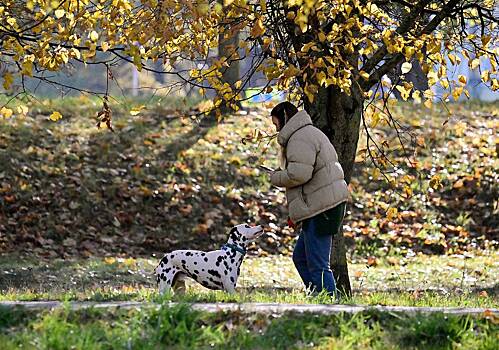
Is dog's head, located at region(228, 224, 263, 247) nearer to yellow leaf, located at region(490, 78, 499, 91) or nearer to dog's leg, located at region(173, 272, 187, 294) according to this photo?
dog's leg, located at region(173, 272, 187, 294)

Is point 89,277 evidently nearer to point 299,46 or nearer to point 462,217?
point 299,46

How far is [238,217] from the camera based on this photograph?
15242mm

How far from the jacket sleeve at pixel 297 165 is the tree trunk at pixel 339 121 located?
1831 mm

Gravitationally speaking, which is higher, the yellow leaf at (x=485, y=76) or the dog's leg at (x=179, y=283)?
the yellow leaf at (x=485, y=76)

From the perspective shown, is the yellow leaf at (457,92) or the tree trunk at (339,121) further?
the tree trunk at (339,121)

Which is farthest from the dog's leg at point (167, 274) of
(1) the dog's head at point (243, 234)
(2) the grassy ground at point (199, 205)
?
(2) the grassy ground at point (199, 205)

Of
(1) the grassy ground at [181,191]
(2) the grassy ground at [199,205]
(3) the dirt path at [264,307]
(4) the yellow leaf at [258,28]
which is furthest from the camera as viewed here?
(1) the grassy ground at [181,191]

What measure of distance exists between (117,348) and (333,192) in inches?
113

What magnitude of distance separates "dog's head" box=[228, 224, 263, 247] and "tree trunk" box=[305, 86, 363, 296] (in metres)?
1.44

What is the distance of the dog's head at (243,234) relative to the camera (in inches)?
333

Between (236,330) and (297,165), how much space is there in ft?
7.20

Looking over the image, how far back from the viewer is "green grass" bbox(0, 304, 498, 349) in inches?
225

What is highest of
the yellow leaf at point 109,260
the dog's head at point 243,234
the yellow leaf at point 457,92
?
the yellow leaf at point 457,92

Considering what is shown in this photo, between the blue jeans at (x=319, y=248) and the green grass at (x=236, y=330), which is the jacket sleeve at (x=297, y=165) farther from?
the green grass at (x=236, y=330)
